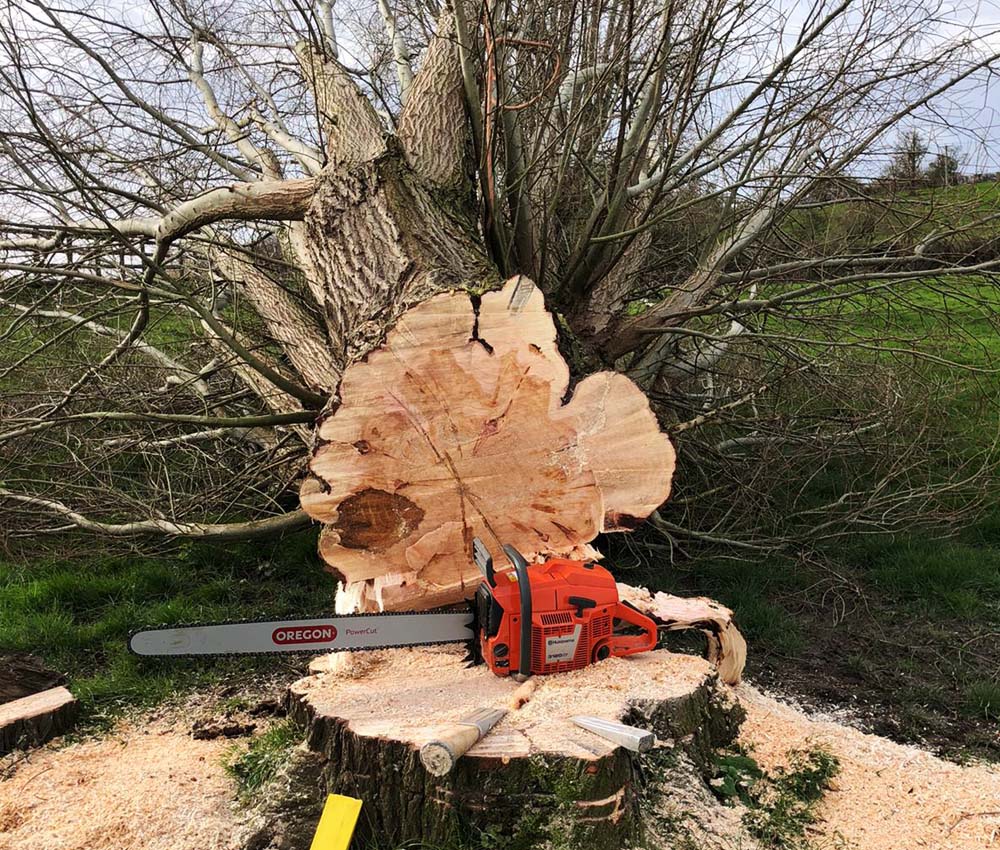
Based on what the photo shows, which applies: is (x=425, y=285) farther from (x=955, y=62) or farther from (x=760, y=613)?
(x=955, y=62)

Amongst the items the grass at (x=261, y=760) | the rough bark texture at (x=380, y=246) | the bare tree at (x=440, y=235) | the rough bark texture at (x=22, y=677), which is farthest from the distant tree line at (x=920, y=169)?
the rough bark texture at (x=22, y=677)

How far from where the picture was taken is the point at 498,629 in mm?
2180

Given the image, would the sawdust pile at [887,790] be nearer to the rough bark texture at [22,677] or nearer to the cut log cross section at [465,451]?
the cut log cross section at [465,451]

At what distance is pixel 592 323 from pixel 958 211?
6.19ft

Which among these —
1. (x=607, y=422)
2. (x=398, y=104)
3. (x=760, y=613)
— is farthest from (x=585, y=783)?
(x=398, y=104)

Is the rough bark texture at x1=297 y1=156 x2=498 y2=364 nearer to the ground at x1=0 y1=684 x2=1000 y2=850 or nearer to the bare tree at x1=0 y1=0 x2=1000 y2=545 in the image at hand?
the bare tree at x1=0 y1=0 x2=1000 y2=545

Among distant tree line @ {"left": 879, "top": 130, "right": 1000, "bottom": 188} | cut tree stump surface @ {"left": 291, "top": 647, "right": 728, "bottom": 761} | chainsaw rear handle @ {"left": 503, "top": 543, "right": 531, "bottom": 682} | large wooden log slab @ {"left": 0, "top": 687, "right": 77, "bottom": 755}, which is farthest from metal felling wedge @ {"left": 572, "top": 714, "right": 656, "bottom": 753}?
distant tree line @ {"left": 879, "top": 130, "right": 1000, "bottom": 188}

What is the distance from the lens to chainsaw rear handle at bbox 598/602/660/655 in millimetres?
2359

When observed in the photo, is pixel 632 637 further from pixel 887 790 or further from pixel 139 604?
pixel 139 604

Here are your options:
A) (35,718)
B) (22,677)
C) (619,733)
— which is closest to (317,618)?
(619,733)

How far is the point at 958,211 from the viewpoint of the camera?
153 inches

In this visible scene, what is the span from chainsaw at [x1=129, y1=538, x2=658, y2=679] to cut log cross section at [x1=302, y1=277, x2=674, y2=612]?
323 millimetres

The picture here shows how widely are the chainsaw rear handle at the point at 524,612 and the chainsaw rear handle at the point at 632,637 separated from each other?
11.7 inches

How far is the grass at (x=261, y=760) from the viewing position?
88.1 inches
